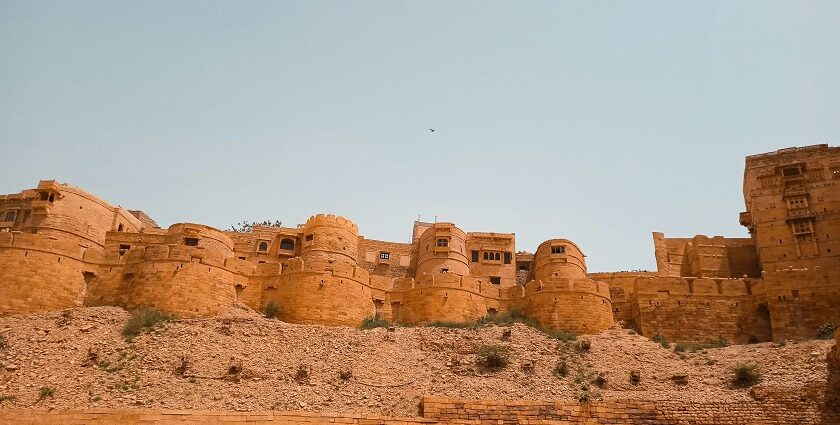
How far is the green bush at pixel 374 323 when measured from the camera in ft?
91.7

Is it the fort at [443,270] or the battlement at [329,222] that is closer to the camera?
the fort at [443,270]

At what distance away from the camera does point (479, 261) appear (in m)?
38.5

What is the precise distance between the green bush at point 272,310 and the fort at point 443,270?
6.9 inches

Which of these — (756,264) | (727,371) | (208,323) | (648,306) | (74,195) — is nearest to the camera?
(727,371)

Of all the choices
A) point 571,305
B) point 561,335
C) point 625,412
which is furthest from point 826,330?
point 625,412

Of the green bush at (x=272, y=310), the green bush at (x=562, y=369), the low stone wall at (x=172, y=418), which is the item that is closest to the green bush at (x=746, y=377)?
the green bush at (x=562, y=369)

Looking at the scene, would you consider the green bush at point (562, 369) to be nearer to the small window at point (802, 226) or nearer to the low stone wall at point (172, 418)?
the low stone wall at point (172, 418)

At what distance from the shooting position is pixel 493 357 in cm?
2386

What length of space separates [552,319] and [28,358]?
18477mm

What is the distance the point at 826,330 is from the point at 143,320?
24832 mm

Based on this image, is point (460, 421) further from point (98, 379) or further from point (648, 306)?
point (648, 306)

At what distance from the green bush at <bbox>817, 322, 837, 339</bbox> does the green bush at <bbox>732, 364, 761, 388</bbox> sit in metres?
6.07

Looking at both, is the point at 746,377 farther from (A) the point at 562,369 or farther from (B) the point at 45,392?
(B) the point at 45,392

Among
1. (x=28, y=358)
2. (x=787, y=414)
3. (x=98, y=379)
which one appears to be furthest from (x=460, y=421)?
(x=28, y=358)
